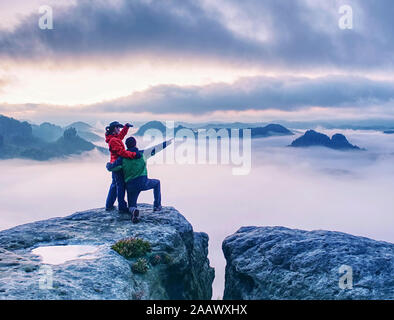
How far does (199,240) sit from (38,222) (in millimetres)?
11193

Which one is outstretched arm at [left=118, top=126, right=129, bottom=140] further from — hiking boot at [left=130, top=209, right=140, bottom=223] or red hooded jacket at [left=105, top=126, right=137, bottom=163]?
hiking boot at [left=130, top=209, right=140, bottom=223]

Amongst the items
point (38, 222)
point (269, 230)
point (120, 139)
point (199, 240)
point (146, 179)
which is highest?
point (120, 139)

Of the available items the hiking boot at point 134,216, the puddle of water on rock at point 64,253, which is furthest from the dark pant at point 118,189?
the puddle of water on rock at point 64,253

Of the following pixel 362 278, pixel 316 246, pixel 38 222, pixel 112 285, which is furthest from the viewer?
pixel 38 222

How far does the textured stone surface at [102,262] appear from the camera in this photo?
10812 millimetres

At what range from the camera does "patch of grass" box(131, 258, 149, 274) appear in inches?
542

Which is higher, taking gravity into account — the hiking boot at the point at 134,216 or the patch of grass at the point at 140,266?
the hiking boot at the point at 134,216

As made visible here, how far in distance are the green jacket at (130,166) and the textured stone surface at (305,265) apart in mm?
7604

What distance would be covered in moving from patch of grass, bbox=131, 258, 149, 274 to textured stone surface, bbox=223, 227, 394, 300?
6354 mm

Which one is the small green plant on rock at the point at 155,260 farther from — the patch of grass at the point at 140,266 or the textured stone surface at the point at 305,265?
the textured stone surface at the point at 305,265
